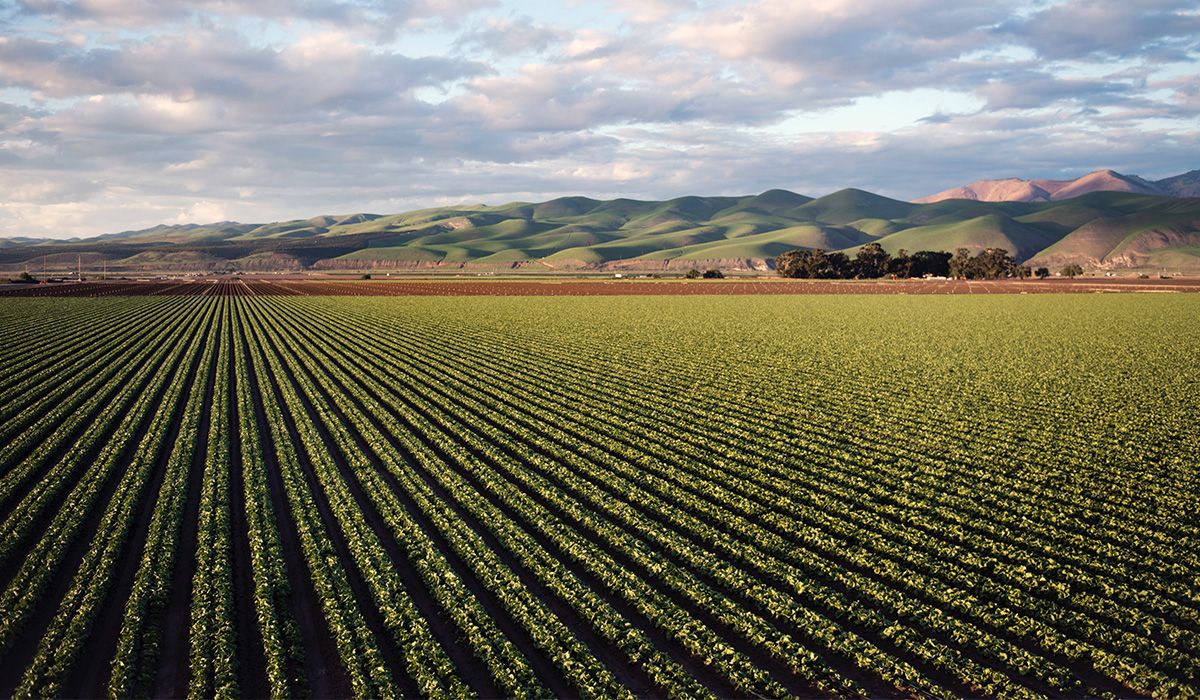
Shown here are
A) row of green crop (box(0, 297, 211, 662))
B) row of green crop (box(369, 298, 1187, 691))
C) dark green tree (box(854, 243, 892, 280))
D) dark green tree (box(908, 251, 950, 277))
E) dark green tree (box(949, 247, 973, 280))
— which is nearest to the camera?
row of green crop (box(369, 298, 1187, 691))

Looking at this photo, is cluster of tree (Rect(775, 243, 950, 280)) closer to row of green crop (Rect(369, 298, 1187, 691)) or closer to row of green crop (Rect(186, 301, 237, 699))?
row of green crop (Rect(369, 298, 1187, 691))

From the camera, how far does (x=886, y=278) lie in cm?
16325

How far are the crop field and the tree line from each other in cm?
12935

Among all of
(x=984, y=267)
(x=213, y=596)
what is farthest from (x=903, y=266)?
(x=213, y=596)

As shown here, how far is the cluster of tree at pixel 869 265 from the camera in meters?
163

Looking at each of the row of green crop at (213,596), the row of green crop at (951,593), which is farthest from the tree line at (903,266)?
the row of green crop at (213,596)

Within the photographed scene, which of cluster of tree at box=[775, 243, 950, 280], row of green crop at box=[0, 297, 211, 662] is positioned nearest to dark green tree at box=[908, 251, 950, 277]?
cluster of tree at box=[775, 243, 950, 280]

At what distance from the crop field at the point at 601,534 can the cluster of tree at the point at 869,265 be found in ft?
423

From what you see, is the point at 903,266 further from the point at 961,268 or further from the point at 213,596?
the point at 213,596

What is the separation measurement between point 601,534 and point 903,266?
163193 millimetres

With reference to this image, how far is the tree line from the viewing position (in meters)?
162

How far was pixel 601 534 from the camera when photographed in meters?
17.3

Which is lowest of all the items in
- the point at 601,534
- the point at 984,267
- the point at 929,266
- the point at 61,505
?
the point at 601,534

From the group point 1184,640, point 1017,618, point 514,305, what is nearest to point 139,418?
point 1017,618
